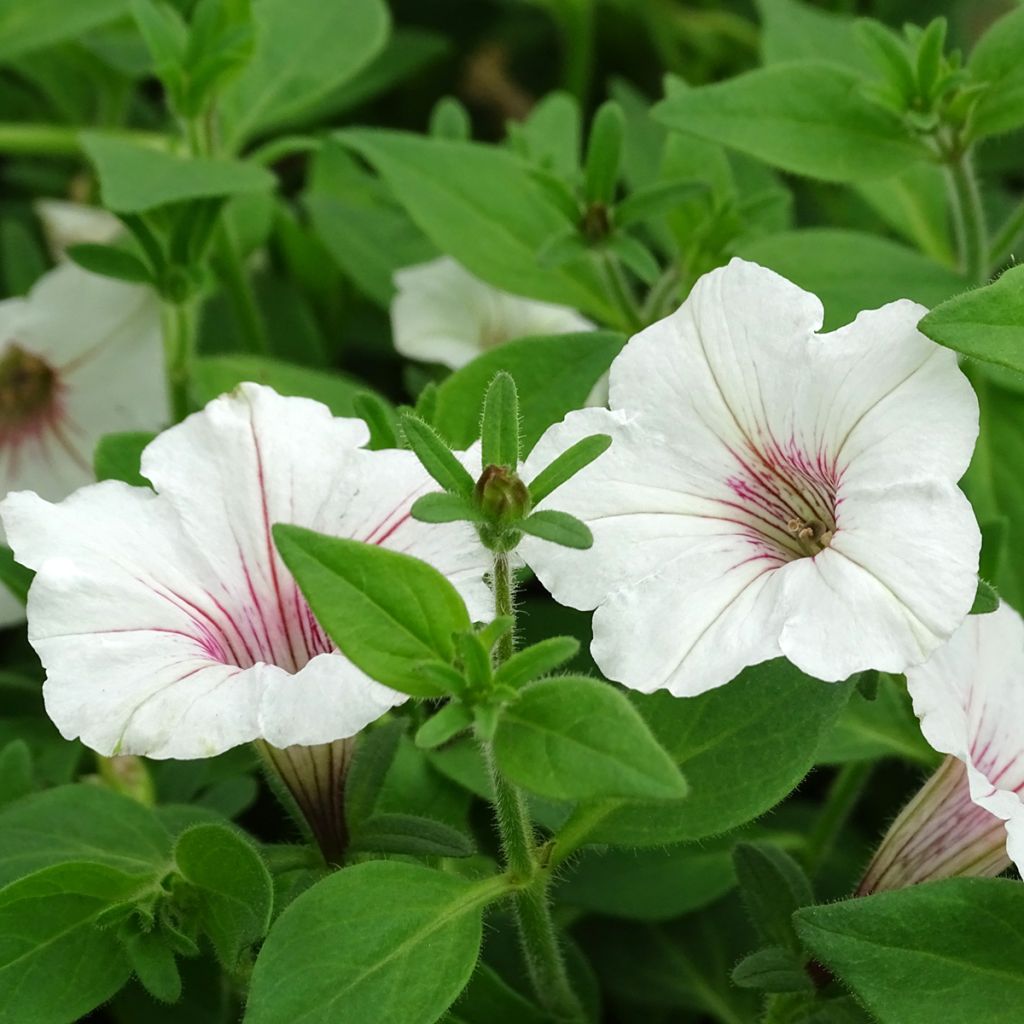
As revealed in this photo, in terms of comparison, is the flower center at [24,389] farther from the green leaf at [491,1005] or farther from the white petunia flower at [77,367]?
the green leaf at [491,1005]

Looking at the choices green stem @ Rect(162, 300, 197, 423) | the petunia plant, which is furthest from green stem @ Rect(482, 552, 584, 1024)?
green stem @ Rect(162, 300, 197, 423)

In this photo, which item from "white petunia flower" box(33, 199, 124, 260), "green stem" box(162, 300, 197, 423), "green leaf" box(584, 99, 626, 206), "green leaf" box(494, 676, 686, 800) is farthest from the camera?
"white petunia flower" box(33, 199, 124, 260)

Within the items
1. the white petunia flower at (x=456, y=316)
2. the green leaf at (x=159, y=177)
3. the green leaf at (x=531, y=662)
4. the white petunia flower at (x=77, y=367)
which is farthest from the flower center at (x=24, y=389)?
the green leaf at (x=531, y=662)

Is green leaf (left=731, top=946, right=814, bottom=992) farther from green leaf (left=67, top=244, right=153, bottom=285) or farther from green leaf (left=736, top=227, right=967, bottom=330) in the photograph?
green leaf (left=67, top=244, right=153, bottom=285)

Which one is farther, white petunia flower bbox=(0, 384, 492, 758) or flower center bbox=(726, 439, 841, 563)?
flower center bbox=(726, 439, 841, 563)

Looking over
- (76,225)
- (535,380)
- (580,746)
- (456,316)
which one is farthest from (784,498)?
(76,225)

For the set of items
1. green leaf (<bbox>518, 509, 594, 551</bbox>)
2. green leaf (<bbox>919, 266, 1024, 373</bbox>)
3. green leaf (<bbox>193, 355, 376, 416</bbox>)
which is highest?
green leaf (<bbox>919, 266, 1024, 373</bbox>)
